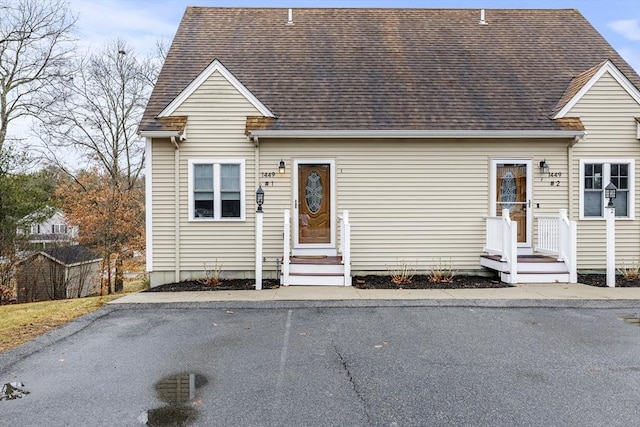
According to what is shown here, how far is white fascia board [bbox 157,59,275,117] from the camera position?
9438 millimetres

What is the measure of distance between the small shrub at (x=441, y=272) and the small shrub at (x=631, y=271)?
12.8 feet

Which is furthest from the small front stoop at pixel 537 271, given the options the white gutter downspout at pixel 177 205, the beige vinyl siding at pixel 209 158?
the white gutter downspout at pixel 177 205

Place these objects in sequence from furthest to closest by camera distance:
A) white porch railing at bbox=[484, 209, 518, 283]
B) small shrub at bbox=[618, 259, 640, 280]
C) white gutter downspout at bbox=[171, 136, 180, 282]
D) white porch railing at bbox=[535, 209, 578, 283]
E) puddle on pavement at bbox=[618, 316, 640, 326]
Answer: white gutter downspout at bbox=[171, 136, 180, 282]
small shrub at bbox=[618, 259, 640, 280]
white porch railing at bbox=[535, 209, 578, 283]
white porch railing at bbox=[484, 209, 518, 283]
puddle on pavement at bbox=[618, 316, 640, 326]

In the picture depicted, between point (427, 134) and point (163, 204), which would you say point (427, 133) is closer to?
point (427, 134)

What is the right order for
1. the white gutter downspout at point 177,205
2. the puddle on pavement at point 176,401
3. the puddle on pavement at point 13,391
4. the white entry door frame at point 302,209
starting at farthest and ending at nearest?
the white entry door frame at point 302,209 < the white gutter downspout at point 177,205 < the puddle on pavement at point 13,391 < the puddle on pavement at point 176,401

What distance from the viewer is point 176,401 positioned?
3561mm

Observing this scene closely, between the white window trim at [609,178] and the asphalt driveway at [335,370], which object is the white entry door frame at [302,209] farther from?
the white window trim at [609,178]

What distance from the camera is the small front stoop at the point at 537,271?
29.0 ft

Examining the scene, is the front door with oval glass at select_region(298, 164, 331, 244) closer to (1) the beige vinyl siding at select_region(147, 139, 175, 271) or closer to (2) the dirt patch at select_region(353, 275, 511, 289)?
(2) the dirt patch at select_region(353, 275, 511, 289)

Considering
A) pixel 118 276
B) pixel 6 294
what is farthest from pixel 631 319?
pixel 118 276

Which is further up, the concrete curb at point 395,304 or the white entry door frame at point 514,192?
the white entry door frame at point 514,192

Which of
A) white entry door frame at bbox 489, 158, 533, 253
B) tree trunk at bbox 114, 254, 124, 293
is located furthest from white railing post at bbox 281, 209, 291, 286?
tree trunk at bbox 114, 254, 124, 293

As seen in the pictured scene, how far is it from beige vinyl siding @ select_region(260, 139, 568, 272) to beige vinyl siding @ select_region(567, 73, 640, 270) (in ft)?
1.87

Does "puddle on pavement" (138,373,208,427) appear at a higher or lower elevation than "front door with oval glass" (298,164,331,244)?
lower
